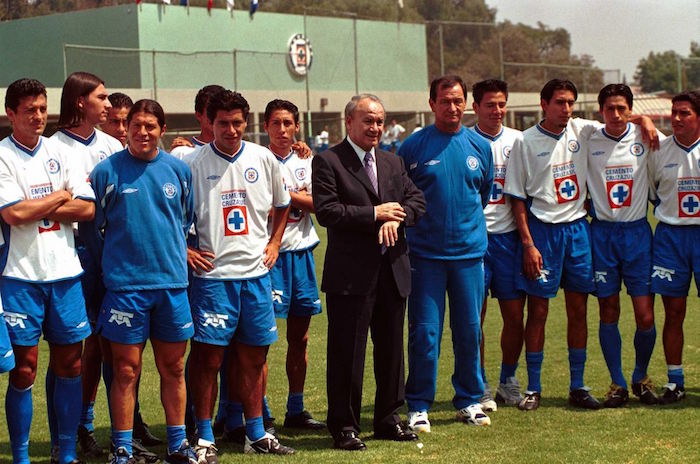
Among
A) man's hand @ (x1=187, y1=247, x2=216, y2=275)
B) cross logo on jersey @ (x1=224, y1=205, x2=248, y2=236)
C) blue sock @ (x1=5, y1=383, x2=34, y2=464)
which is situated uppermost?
cross logo on jersey @ (x1=224, y1=205, x2=248, y2=236)

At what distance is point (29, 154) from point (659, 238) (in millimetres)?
4393

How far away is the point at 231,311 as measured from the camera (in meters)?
5.77

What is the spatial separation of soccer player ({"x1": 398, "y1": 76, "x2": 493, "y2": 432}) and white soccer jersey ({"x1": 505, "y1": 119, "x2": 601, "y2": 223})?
535 mm

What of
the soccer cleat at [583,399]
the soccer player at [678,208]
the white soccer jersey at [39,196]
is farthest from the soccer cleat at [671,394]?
the white soccer jersey at [39,196]

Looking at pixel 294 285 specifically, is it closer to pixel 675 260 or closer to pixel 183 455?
pixel 183 455

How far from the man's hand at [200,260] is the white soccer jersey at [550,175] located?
8.07ft

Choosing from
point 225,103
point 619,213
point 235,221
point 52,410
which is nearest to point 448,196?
point 619,213

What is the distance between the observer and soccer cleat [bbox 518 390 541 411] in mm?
7066

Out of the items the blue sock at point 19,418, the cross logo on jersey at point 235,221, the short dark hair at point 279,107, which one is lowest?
the blue sock at point 19,418

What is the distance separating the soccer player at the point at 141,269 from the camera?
17.6ft

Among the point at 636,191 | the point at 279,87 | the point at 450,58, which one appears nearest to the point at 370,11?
the point at 450,58

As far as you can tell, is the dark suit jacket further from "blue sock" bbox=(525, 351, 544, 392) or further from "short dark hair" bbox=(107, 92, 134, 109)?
"blue sock" bbox=(525, 351, 544, 392)


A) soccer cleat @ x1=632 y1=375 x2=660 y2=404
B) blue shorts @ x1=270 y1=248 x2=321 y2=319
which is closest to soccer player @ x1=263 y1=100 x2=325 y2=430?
blue shorts @ x1=270 y1=248 x2=321 y2=319

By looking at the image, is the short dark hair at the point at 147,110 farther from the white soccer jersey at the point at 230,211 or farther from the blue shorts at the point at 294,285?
the blue shorts at the point at 294,285
